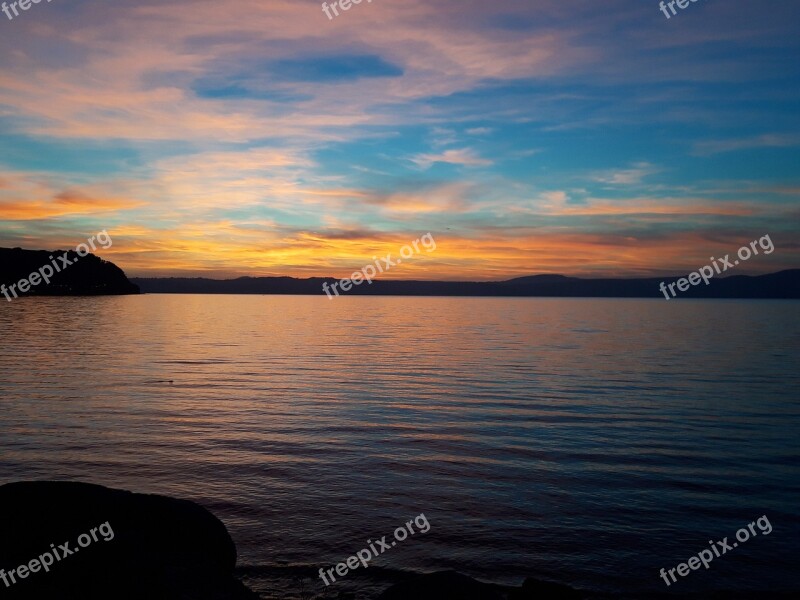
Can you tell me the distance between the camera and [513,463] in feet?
56.7

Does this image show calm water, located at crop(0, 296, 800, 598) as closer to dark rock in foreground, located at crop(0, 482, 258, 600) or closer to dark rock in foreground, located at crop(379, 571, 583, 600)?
dark rock in foreground, located at crop(0, 482, 258, 600)

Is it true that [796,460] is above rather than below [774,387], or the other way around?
above

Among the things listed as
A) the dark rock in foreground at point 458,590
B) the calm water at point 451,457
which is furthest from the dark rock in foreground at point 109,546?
the dark rock in foreground at point 458,590

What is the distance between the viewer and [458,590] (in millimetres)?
7594

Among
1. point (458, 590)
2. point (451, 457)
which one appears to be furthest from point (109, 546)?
point (451, 457)

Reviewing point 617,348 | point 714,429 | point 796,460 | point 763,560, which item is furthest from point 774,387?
point 763,560

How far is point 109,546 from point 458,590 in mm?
4848

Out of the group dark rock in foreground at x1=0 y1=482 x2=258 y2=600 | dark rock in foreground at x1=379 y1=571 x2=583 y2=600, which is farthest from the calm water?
dark rock in foreground at x1=379 y1=571 x2=583 y2=600

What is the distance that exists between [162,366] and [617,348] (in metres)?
38.9

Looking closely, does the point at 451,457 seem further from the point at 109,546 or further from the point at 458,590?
the point at 109,546

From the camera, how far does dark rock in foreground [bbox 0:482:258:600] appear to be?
24.9ft

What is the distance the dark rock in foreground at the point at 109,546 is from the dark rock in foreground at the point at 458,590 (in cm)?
218

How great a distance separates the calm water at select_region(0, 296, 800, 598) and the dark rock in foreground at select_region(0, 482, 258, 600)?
162 centimetres

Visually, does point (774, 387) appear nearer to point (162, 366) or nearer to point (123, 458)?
point (123, 458)
